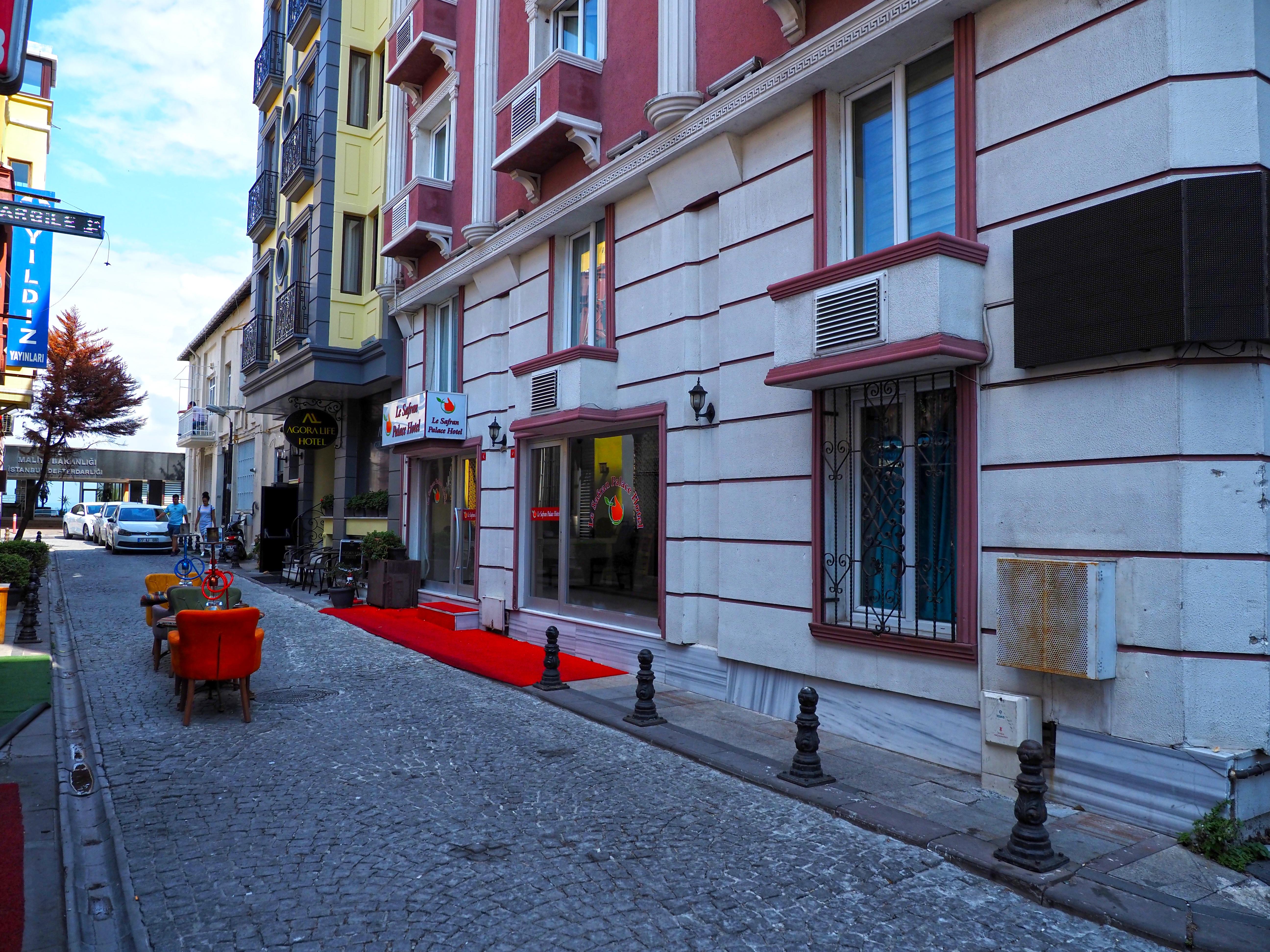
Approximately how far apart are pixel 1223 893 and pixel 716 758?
3473mm

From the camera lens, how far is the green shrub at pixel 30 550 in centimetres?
1479

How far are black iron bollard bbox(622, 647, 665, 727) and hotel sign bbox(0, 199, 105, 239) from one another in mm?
8432

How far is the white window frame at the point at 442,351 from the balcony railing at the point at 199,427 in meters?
26.3

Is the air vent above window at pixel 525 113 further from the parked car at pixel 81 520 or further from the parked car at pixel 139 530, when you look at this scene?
the parked car at pixel 81 520

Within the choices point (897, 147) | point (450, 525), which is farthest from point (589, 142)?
point (450, 525)

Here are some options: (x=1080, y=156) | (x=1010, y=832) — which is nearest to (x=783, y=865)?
(x=1010, y=832)

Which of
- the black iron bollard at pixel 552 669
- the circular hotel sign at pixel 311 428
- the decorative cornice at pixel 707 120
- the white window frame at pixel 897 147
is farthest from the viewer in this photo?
the circular hotel sign at pixel 311 428

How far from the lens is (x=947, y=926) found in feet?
14.5

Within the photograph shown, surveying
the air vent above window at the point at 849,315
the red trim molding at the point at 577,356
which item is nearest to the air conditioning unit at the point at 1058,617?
the air vent above window at the point at 849,315

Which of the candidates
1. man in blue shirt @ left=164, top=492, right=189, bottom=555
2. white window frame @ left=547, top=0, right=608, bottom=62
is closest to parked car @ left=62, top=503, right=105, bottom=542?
man in blue shirt @ left=164, top=492, right=189, bottom=555

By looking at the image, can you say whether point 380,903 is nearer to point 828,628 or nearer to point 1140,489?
point 828,628

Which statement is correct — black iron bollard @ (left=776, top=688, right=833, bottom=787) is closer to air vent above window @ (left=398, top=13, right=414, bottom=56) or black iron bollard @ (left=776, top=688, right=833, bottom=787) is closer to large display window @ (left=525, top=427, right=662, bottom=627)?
large display window @ (left=525, top=427, right=662, bottom=627)

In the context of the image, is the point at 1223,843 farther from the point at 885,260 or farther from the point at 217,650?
the point at 217,650

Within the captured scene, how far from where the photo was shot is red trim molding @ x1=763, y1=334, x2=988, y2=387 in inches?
258
